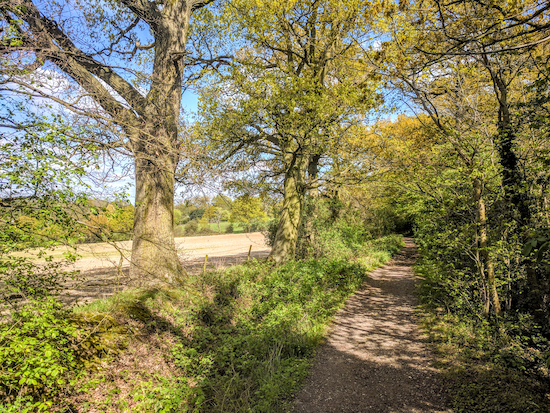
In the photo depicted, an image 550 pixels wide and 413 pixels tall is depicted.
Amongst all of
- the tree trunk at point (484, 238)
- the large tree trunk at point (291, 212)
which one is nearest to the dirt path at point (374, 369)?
the tree trunk at point (484, 238)

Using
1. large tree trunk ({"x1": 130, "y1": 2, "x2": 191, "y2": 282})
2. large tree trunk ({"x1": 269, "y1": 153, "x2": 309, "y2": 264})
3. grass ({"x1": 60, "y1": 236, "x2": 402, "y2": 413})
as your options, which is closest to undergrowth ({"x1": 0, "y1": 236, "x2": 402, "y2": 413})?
grass ({"x1": 60, "y1": 236, "x2": 402, "y2": 413})

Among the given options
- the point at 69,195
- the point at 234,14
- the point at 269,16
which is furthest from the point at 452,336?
the point at 234,14

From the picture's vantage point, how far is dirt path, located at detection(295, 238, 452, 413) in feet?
15.0

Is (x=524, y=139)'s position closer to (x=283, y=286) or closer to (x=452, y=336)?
(x=452, y=336)

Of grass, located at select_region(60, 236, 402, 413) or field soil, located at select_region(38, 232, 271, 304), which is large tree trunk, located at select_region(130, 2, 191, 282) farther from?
grass, located at select_region(60, 236, 402, 413)

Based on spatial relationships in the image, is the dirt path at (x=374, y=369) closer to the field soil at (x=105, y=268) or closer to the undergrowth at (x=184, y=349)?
the undergrowth at (x=184, y=349)

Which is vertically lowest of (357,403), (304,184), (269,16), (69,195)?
(357,403)

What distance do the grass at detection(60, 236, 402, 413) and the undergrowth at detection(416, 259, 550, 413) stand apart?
2594mm

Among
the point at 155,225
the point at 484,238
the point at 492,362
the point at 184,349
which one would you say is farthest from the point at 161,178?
the point at 492,362

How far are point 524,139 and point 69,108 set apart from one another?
27.5 feet

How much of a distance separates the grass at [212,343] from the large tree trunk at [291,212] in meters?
2.07

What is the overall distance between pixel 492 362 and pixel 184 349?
18.4 ft

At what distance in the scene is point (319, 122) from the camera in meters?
9.94

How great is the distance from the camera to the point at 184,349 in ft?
19.2
